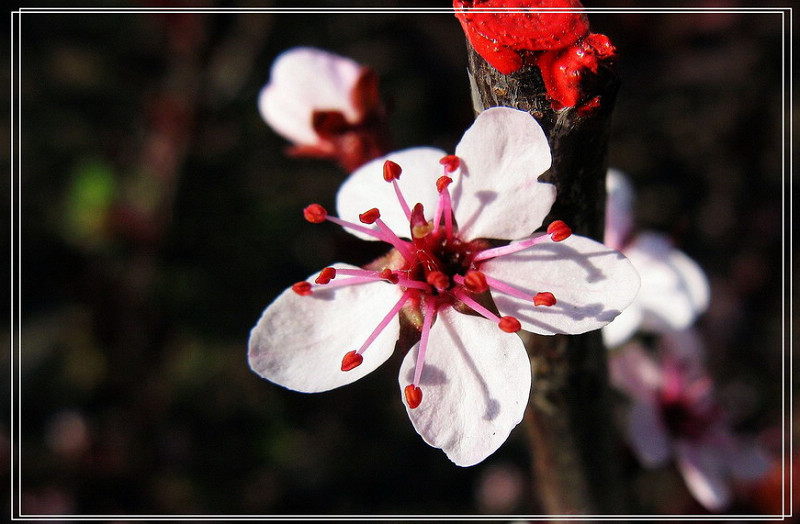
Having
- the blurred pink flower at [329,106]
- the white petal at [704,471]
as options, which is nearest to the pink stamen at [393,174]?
the blurred pink flower at [329,106]

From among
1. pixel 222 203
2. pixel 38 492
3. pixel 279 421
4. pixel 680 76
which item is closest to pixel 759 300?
pixel 680 76

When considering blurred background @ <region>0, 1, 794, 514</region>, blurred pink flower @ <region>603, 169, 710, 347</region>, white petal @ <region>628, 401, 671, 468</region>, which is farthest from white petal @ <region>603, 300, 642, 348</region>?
blurred background @ <region>0, 1, 794, 514</region>

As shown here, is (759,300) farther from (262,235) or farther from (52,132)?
(52,132)

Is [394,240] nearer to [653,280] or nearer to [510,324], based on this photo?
[510,324]

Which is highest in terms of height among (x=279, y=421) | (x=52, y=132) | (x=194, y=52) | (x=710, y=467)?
(x=194, y=52)

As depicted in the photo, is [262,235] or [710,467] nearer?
[710,467]
